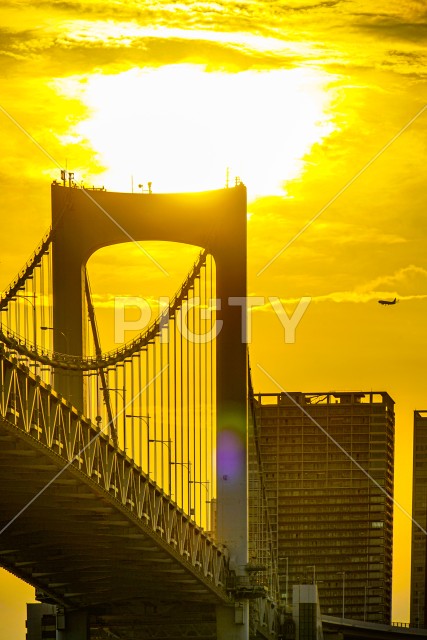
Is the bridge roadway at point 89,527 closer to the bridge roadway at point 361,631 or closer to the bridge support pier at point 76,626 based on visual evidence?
the bridge support pier at point 76,626

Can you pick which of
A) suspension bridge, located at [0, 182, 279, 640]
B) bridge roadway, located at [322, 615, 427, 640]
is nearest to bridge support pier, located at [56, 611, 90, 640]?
suspension bridge, located at [0, 182, 279, 640]

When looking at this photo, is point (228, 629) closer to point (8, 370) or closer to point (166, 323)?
point (166, 323)

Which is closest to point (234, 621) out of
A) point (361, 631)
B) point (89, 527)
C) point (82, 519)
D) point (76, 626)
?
point (76, 626)

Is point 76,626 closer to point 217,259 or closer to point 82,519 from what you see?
point 217,259

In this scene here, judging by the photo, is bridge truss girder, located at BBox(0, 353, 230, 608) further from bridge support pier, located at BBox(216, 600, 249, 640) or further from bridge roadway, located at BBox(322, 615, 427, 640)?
bridge roadway, located at BBox(322, 615, 427, 640)

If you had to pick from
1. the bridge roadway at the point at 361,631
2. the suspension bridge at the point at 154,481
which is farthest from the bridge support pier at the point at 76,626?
the bridge roadway at the point at 361,631
